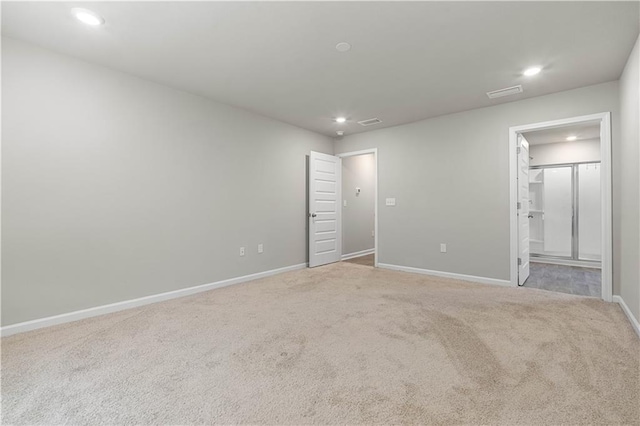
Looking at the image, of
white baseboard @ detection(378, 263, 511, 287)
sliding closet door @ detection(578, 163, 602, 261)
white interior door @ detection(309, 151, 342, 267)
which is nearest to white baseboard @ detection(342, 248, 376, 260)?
white interior door @ detection(309, 151, 342, 267)

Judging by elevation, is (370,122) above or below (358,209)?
above

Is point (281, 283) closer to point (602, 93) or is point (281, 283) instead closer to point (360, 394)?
point (360, 394)

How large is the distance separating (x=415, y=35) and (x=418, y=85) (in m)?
1.06

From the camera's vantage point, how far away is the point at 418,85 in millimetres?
3471

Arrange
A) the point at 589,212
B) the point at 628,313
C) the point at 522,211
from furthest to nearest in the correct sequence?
1. the point at 589,212
2. the point at 522,211
3. the point at 628,313

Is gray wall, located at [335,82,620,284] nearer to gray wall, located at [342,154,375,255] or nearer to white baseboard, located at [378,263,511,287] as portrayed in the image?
white baseboard, located at [378,263,511,287]

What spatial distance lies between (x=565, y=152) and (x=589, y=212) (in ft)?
4.05

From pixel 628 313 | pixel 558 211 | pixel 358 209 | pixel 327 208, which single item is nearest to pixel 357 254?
pixel 358 209

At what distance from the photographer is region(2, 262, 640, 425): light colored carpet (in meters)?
1.57

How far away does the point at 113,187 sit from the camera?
3.09m

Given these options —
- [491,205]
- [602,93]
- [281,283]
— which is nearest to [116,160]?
[281,283]

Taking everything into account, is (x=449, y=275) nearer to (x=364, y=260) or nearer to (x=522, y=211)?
(x=522, y=211)

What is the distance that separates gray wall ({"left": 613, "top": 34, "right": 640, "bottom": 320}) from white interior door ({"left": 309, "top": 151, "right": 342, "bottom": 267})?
386cm

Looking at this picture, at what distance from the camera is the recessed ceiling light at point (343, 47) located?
2.59m
